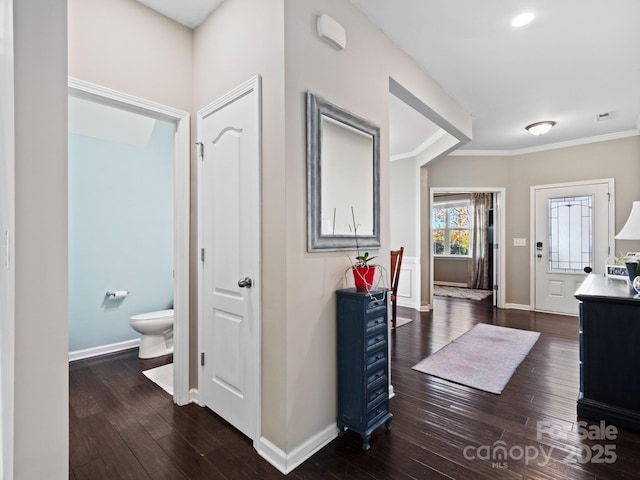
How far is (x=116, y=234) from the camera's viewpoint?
11.2ft

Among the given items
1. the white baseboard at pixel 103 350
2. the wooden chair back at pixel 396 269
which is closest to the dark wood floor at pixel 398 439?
the white baseboard at pixel 103 350

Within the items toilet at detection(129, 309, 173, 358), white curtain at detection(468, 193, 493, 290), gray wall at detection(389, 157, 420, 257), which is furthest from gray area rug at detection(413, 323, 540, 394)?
white curtain at detection(468, 193, 493, 290)

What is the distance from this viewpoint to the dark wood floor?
1662 millimetres

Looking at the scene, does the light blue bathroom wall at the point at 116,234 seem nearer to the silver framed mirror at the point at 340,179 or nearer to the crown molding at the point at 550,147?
the silver framed mirror at the point at 340,179

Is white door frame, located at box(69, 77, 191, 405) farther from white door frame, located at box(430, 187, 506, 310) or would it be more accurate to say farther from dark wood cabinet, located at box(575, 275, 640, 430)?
white door frame, located at box(430, 187, 506, 310)

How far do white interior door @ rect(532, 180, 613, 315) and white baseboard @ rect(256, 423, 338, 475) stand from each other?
16.3 feet

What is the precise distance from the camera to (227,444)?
1.87 metres

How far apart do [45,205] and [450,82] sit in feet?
11.1

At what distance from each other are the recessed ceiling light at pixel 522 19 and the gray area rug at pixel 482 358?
9.08 ft

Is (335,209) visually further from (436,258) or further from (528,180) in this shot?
(436,258)

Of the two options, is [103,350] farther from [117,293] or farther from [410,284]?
[410,284]

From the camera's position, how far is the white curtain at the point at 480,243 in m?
7.69

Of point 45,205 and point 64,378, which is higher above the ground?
point 45,205

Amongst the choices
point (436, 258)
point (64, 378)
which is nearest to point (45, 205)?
point (64, 378)
